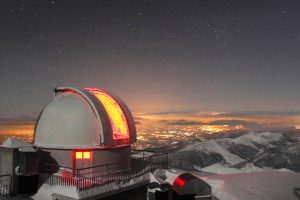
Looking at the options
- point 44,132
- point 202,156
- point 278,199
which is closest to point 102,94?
point 44,132

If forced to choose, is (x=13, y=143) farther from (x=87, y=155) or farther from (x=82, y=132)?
(x=87, y=155)

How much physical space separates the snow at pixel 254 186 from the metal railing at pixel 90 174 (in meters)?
4.48

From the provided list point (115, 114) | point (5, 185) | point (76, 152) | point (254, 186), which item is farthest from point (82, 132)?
point (254, 186)

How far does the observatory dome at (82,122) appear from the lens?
67.1ft

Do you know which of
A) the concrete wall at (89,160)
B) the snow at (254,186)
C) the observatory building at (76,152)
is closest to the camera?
the observatory building at (76,152)

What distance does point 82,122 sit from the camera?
2072cm

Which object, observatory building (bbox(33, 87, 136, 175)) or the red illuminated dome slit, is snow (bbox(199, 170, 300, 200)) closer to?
observatory building (bbox(33, 87, 136, 175))

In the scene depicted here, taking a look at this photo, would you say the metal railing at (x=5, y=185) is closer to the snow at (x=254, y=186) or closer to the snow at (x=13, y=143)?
the snow at (x=13, y=143)

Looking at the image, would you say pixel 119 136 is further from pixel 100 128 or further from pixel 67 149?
pixel 67 149

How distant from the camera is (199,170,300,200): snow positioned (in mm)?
23541

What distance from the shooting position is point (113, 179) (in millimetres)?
19891

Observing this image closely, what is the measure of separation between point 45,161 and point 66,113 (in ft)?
10.2

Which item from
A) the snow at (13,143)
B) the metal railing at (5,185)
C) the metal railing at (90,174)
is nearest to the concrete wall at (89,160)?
the metal railing at (90,174)

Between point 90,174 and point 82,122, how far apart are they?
3.03 m
